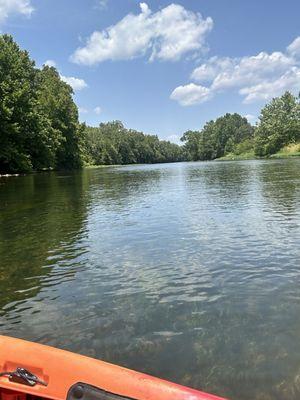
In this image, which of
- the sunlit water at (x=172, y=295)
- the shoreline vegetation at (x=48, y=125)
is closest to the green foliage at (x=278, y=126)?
the shoreline vegetation at (x=48, y=125)

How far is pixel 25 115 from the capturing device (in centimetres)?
6188

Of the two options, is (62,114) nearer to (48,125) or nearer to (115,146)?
(48,125)

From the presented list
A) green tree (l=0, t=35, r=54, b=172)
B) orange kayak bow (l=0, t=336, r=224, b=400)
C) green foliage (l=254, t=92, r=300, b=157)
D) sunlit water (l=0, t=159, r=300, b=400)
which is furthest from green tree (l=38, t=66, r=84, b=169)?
orange kayak bow (l=0, t=336, r=224, b=400)

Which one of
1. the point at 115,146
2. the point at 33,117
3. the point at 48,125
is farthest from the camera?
the point at 115,146

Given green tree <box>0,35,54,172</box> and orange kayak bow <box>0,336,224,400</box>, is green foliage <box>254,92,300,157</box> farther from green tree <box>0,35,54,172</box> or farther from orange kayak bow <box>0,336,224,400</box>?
orange kayak bow <box>0,336,224,400</box>

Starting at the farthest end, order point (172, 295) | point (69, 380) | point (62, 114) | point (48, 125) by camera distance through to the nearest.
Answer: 1. point (62, 114)
2. point (48, 125)
3. point (172, 295)
4. point (69, 380)

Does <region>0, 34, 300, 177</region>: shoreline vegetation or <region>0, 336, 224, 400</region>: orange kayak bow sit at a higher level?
<region>0, 34, 300, 177</region>: shoreline vegetation

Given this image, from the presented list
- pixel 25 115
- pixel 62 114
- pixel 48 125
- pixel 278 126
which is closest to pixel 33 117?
pixel 25 115

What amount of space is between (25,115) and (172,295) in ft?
192

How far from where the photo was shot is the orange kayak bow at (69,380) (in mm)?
3607

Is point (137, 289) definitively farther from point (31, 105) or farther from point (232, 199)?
point (31, 105)

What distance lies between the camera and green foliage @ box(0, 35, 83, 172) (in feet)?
191

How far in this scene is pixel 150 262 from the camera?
10.8m

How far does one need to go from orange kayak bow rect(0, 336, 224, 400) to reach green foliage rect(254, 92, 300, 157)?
398 ft
